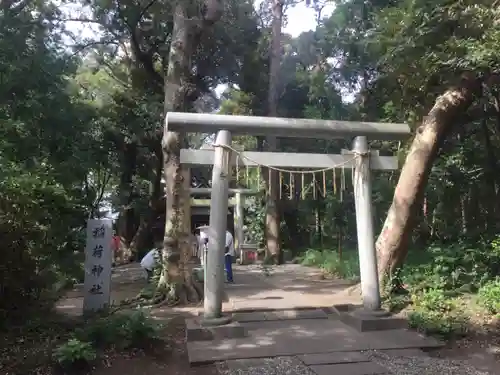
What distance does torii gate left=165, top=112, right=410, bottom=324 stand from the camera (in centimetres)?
662

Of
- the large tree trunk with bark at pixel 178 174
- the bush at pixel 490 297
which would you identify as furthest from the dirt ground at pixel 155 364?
the bush at pixel 490 297

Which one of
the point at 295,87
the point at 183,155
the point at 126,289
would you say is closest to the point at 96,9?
the point at 295,87

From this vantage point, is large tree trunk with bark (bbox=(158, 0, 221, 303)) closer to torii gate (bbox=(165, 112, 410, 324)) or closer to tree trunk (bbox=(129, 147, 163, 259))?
Answer: torii gate (bbox=(165, 112, 410, 324))

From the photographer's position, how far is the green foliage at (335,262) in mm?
12045

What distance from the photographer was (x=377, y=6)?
39.5 ft

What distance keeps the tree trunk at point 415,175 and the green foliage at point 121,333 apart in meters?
4.51

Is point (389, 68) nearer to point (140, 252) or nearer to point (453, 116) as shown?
point (453, 116)

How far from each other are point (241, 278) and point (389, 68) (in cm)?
679

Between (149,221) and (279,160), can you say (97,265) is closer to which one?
(279,160)

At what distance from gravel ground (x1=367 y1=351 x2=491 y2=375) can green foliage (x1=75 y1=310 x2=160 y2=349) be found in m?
2.83

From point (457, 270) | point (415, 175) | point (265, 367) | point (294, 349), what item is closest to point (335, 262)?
point (457, 270)

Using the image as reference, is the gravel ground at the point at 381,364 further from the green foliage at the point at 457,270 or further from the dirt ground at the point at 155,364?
the green foliage at the point at 457,270

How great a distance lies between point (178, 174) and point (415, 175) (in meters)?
4.49

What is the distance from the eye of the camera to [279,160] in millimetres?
7082
